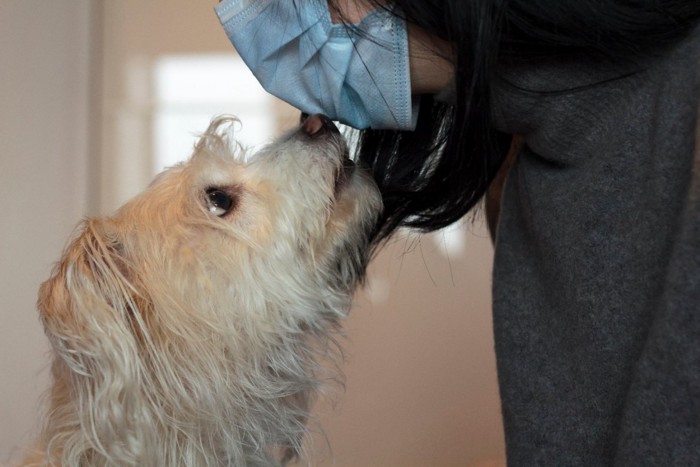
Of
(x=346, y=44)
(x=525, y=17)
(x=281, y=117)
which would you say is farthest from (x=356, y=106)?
(x=281, y=117)

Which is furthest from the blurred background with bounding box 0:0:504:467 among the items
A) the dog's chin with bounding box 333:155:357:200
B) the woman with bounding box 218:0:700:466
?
the woman with bounding box 218:0:700:466

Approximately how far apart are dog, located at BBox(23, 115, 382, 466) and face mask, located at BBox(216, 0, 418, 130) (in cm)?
6

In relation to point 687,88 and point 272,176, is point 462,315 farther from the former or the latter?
point 687,88

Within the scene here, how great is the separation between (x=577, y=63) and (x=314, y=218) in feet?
0.95

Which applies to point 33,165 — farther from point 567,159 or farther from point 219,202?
point 567,159

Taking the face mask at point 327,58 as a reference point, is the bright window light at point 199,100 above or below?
below

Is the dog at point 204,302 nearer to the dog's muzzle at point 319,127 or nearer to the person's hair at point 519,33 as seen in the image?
the dog's muzzle at point 319,127

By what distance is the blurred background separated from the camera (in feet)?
4.54

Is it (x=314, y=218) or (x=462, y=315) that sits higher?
(x=314, y=218)

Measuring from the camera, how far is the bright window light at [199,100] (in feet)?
4.92

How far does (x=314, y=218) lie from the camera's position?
74 cm

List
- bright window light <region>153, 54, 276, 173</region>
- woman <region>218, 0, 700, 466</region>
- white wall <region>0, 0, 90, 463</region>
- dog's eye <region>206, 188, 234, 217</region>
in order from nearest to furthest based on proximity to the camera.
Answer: woman <region>218, 0, 700, 466</region> < dog's eye <region>206, 188, 234, 217</region> < white wall <region>0, 0, 90, 463</region> < bright window light <region>153, 54, 276, 173</region>

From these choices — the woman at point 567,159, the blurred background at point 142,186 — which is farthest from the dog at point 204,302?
the blurred background at point 142,186

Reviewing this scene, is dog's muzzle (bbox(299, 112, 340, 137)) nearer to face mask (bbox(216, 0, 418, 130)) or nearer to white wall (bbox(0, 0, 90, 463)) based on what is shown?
face mask (bbox(216, 0, 418, 130))
